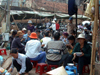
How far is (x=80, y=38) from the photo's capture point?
171 inches

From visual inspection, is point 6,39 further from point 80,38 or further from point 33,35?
point 80,38

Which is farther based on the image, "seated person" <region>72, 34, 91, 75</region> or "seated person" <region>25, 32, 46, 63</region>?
"seated person" <region>25, 32, 46, 63</region>

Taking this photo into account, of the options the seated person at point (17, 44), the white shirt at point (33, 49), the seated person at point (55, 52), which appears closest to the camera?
the seated person at point (55, 52)

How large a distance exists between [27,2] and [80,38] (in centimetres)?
1598

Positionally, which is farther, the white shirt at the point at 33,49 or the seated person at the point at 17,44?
the seated person at the point at 17,44

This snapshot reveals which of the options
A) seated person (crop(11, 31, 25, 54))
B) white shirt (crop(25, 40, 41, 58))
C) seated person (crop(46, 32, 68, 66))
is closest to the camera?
seated person (crop(46, 32, 68, 66))

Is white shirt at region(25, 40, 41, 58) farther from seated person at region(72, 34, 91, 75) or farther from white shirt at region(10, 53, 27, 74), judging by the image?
seated person at region(72, 34, 91, 75)

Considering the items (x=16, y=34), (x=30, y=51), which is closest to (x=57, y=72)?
(x=30, y=51)

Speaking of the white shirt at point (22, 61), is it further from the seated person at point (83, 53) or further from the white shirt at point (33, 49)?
the seated person at point (83, 53)

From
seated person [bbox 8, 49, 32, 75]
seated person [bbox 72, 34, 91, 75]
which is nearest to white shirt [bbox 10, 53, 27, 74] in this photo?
seated person [bbox 8, 49, 32, 75]

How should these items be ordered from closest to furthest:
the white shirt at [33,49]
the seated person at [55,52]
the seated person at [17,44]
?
the seated person at [55,52], the white shirt at [33,49], the seated person at [17,44]

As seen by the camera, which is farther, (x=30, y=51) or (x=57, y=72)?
(x=30, y=51)

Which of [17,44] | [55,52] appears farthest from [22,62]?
[17,44]

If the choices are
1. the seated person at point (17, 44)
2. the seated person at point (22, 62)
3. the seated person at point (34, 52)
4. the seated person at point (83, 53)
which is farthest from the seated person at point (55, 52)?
the seated person at point (17, 44)
